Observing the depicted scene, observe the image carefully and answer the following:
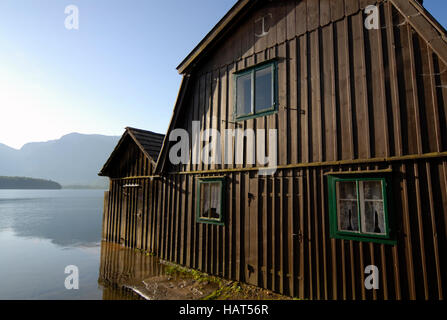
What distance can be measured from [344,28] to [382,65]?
143cm

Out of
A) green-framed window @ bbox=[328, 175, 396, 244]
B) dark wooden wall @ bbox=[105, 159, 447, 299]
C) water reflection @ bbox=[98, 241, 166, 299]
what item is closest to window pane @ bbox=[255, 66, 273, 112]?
dark wooden wall @ bbox=[105, 159, 447, 299]

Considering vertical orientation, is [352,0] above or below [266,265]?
above

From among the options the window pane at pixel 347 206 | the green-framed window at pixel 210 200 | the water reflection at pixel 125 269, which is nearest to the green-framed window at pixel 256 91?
the green-framed window at pixel 210 200

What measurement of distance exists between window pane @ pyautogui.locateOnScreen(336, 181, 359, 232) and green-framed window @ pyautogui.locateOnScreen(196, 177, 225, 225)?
351 centimetres

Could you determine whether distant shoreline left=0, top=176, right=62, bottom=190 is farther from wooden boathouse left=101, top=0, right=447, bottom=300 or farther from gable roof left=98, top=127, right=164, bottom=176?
wooden boathouse left=101, top=0, right=447, bottom=300

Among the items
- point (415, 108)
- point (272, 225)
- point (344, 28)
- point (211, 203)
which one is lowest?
point (272, 225)

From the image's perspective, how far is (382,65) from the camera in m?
5.52

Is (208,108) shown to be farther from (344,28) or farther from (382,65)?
(382,65)

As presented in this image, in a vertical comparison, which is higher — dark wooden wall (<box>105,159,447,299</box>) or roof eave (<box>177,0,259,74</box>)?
roof eave (<box>177,0,259,74</box>)

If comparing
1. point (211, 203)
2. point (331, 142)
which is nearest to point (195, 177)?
point (211, 203)

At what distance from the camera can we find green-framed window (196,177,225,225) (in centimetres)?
796

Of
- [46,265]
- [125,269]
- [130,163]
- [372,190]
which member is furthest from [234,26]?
[46,265]

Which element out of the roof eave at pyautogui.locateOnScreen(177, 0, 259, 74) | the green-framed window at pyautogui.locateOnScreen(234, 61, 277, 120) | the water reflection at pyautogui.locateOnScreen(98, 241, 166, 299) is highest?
the roof eave at pyautogui.locateOnScreen(177, 0, 259, 74)

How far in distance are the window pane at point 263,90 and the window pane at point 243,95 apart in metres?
0.31
